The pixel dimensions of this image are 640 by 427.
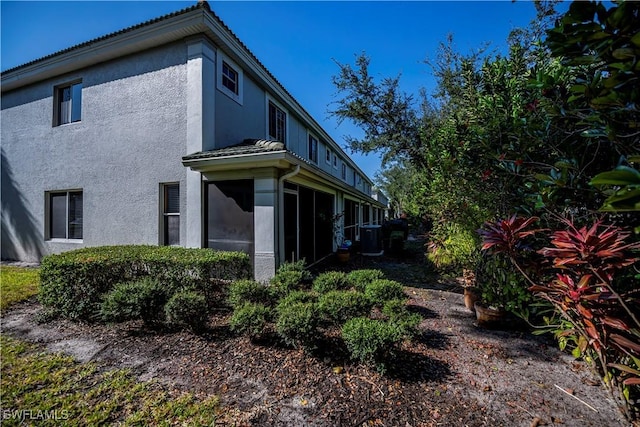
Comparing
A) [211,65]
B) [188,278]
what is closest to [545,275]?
[188,278]

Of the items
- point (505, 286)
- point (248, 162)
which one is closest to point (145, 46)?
point (248, 162)

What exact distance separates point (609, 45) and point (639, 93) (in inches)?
17.1

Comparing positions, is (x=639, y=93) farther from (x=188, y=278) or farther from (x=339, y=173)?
(x=339, y=173)

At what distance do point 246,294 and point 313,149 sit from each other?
1156cm

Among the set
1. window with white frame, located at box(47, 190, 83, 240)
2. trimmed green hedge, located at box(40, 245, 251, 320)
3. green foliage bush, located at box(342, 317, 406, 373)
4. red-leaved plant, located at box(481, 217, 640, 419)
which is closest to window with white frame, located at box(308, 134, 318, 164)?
window with white frame, located at box(47, 190, 83, 240)

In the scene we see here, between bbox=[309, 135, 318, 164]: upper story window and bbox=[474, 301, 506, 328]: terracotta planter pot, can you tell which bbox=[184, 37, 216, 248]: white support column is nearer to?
bbox=[474, 301, 506, 328]: terracotta planter pot

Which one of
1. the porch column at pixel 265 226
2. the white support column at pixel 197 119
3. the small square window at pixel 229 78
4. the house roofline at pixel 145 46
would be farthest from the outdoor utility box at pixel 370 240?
the small square window at pixel 229 78

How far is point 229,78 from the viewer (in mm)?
7387

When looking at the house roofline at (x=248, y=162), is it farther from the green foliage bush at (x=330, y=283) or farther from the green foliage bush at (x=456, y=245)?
the green foliage bush at (x=456, y=245)

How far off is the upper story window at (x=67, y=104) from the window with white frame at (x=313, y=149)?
9.07m

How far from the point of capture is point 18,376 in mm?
2842

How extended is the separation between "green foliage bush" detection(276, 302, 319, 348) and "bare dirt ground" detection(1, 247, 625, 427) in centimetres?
18

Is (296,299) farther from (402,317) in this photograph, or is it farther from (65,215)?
(65,215)

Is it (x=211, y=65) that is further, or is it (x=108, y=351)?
(x=211, y=65)
